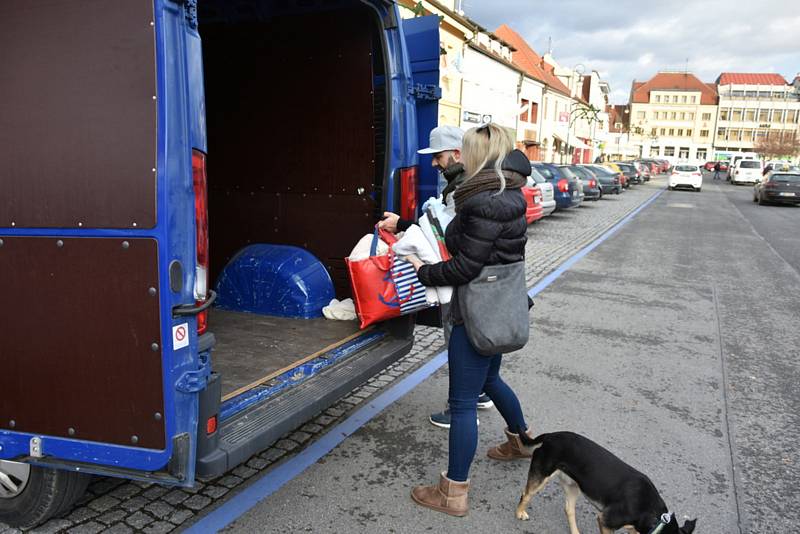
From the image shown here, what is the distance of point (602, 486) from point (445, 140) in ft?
6.79

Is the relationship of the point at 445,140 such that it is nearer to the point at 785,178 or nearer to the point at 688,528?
the point at 688,528

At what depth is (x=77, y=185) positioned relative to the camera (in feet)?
7.45

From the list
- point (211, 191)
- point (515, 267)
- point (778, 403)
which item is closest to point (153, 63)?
point (515, 267)

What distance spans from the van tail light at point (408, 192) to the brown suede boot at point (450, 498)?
1.79 m

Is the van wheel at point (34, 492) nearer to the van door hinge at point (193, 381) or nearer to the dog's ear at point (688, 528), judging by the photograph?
the van door hinge at point (193, 381)

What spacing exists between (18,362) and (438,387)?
10.2 feet

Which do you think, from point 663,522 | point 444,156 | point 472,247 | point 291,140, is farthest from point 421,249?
point 291,140

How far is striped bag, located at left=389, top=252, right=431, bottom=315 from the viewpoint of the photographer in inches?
152

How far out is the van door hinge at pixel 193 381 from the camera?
233cm

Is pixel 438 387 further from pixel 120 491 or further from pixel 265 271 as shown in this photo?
pixel 120 491

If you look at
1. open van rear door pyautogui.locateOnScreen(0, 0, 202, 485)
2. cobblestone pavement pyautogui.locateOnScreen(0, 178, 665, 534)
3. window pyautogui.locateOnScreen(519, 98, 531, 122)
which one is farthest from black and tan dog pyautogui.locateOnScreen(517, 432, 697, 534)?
window pyautogui.locateOnScreen(519, 98, 531, 122)

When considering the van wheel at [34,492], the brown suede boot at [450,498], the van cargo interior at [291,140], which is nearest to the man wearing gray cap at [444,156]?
the van cargo interior at [291,140]

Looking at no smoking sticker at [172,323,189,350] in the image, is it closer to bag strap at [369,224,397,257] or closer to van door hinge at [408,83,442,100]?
bag strap at [369,224,397,257]

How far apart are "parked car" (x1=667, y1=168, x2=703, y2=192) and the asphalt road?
30.1m
